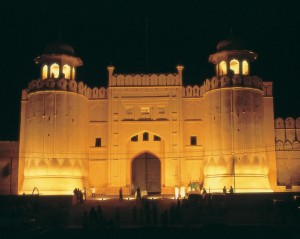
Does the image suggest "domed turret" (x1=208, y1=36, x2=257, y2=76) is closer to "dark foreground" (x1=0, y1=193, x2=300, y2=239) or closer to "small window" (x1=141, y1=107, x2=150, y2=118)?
"small window" (x1=141, y1=107, x2=150, y2=118)

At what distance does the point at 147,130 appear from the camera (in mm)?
36531

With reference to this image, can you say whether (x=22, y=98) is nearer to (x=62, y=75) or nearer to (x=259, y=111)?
(x=62, y=75)

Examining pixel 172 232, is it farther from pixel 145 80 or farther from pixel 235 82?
pixel 145 80

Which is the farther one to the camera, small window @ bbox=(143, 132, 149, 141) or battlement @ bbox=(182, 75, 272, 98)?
small window @ bbox=(143, 132, 149, 141)

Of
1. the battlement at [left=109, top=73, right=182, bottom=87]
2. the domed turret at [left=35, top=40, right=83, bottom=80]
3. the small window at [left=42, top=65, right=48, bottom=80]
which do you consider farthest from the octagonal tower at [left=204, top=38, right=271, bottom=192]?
the small window at [left=42, top=65, right=48, bottom=80]

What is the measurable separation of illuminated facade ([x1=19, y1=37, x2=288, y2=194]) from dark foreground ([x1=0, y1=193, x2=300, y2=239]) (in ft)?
11.9

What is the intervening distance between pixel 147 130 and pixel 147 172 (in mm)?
2655

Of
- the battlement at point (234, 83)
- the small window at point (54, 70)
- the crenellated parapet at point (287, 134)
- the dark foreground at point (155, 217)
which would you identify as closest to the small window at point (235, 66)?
the battlement at point (234, 83)

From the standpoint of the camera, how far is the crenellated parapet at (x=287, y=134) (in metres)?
36.2

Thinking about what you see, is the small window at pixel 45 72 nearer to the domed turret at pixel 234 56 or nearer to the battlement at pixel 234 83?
Answer: the battlement at pixel 234 83

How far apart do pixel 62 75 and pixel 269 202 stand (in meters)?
14.2

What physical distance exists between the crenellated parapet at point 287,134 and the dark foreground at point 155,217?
5.88m

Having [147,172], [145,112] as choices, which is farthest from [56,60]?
[147,172]

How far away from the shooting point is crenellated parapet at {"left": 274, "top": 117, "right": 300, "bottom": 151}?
1423 inches
